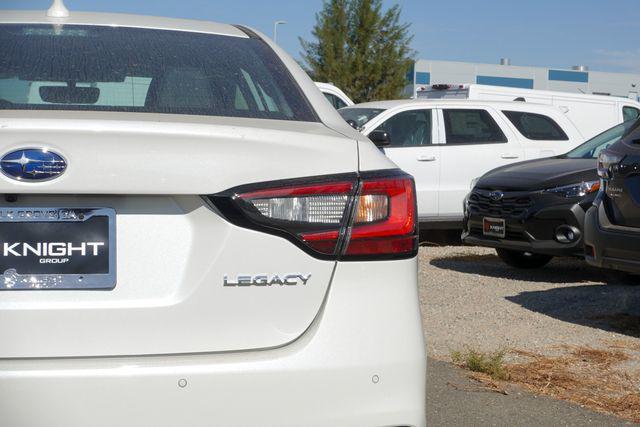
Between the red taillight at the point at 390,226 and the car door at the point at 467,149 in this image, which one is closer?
the red taillight at the point at 390,226

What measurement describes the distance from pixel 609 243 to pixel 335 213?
176 inches

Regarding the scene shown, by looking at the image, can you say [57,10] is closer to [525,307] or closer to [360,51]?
[525,307]

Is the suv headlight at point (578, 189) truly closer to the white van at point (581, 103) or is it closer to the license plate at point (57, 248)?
the license plate at point (57, 248)

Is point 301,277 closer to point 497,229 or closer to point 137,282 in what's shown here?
point 137,282

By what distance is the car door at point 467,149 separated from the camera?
12.3m

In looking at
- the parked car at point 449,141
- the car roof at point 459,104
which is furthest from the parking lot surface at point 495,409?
the car roof at point 459,104

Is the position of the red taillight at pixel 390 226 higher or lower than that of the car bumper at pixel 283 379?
higher

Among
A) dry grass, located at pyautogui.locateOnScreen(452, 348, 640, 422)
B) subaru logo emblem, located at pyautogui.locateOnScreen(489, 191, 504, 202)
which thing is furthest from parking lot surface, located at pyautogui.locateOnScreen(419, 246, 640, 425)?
subaru logo emblem, located at pyautogui.locateOnScreen(489, 191, 504, 202)

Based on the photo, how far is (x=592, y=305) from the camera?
806 cm

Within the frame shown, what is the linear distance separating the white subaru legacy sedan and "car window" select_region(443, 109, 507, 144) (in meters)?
9.77

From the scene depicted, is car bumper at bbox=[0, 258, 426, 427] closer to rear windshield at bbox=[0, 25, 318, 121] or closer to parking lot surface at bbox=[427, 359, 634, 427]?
rear windshield at bbox=[0, 25, 318, 121]

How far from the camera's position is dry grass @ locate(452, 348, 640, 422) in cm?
523

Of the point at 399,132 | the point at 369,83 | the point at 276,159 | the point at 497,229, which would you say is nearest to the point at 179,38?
the point at 276,159

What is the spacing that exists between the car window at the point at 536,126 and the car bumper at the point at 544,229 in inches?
138
